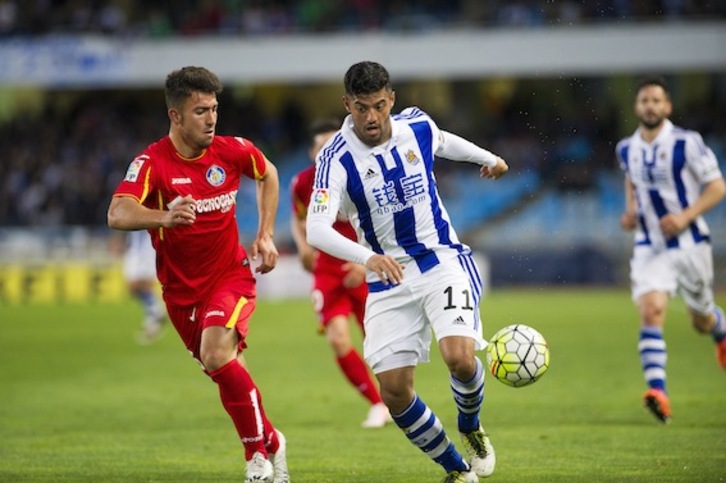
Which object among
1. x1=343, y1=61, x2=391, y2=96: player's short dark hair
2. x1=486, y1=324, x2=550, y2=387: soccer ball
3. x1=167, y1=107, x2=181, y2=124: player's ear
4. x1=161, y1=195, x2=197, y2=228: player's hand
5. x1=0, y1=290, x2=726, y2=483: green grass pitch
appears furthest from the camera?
x1=0, y1=290, x2=726, y2=483: green grass pitch

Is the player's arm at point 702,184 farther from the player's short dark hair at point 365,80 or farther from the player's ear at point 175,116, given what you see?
the player's ear at point 175,116

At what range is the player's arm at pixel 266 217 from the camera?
777 centimetres

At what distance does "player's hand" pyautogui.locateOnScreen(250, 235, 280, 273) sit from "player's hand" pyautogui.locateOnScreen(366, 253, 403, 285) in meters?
0.95

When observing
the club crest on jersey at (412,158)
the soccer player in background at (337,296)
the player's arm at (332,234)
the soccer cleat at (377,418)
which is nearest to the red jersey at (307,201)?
the soccer player in background at (337,296)

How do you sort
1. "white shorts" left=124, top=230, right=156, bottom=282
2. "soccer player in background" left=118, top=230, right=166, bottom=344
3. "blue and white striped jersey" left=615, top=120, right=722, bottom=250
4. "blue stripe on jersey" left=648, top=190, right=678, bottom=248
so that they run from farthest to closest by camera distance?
"white shorts" left=124, top=230, right=156, bottom=282 < "soccer player in background" left=118, top=230, right=166, bottom=344 < "blue stripe on jersey" left=648, top=190, right=678, bottom=248 < "blue and white striped jersey" left=615, top=120, right=722, bottom=250

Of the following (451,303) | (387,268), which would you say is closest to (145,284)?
(451,303)

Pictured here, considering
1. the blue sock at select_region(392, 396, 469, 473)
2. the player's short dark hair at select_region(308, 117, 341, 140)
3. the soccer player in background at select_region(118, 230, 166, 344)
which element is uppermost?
the player's short dark hair at select_region(308, 117, 341, 140)

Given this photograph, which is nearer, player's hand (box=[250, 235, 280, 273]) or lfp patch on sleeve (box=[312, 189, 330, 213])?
lfp patch on sleeve (box=[312, 189, 330, 213])

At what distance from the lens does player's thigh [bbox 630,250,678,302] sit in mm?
10867

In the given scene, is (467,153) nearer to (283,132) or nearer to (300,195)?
(300,195)

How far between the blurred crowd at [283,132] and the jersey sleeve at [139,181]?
26.4m

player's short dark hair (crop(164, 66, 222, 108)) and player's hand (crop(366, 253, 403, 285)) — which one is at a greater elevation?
player's short dark hair (crop(164, 66, 222, 108))

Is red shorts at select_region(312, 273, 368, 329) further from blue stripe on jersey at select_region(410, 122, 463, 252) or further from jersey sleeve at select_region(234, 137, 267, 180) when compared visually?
blue stripe on jersey at select_region(410, 122, 463, 252)

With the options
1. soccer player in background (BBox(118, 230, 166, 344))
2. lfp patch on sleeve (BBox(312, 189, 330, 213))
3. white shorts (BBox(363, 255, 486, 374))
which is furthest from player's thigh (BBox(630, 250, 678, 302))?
soccer player in background (BBox(118, 230, 166, 344))
